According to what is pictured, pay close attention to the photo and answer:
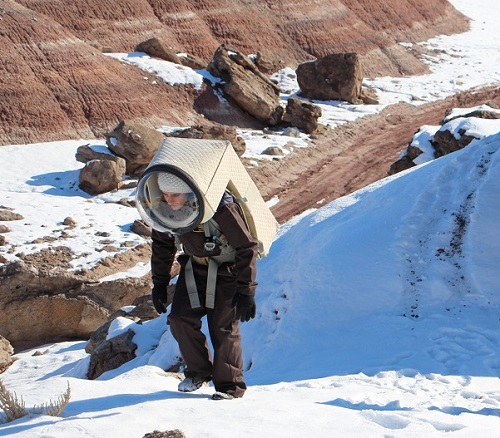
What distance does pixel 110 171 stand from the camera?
18578mm

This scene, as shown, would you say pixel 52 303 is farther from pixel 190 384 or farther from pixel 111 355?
pixel 190 384

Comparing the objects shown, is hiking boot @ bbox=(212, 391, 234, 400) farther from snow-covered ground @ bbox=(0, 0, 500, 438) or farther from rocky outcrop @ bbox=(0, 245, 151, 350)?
rocky outcrop @ bbox=(0, 245, 151, 350)

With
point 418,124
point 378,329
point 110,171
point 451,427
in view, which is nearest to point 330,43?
point 418,124

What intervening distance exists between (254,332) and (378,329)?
4.33 ft

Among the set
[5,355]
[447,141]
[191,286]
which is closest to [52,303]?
[5,355]

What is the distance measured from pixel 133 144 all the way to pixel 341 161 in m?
5.83

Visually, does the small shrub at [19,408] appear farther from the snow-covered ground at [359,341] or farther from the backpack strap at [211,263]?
the backpack strap at [211,263]

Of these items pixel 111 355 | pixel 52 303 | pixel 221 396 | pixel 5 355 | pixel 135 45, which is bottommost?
pixel 221 396

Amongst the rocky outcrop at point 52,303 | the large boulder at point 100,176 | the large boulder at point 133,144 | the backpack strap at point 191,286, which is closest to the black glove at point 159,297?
the backpack strap at point 191,286

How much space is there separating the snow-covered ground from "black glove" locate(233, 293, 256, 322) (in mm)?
510

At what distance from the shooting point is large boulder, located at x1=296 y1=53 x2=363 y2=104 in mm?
26344

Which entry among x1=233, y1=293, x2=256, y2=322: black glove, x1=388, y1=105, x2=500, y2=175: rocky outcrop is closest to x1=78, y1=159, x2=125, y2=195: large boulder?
x1=388, y1=105, x2=500, y2=175: rocky outcrop

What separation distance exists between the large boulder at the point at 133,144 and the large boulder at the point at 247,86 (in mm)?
5518

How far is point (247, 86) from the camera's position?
24766mm
